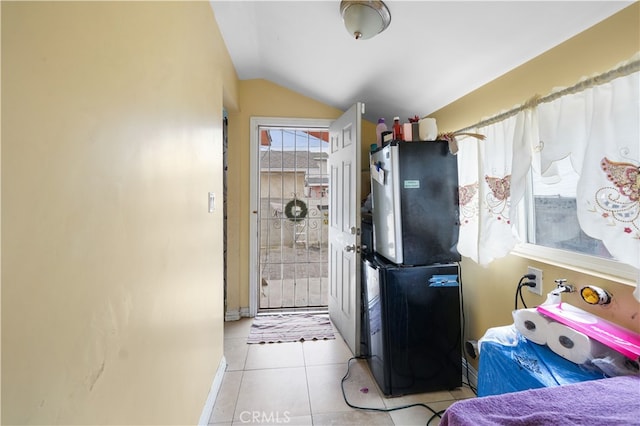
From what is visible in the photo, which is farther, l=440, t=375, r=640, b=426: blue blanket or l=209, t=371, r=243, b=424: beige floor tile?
l=209, t=371, r=243, b=424: beige floor tile

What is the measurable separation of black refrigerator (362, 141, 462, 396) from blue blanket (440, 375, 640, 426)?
95cm

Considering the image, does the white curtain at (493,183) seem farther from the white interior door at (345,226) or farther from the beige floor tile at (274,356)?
the beige floor tile at (274,356)

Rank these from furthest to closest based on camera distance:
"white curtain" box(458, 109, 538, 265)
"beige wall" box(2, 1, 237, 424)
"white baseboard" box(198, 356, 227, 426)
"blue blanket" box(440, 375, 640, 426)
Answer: "white baseboard" box(198, 356, 227, 426) → "white curtain" box(458, 109, 538, 265) → "blue blanket" box(440, 375, 640, 426) → "beige wall" box(2, 1, 237, 424)

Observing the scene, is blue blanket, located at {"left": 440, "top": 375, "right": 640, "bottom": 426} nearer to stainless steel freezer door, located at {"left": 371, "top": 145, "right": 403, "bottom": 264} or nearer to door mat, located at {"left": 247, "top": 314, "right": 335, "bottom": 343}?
stainless steel freezer door, located at {"left": 371, "top": 145, "right": 403, "bottom": 264}

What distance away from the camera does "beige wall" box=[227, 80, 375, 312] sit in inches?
111

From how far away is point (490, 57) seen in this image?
151 centimetres

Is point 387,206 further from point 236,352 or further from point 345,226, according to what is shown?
point 236,352

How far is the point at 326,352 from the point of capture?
223 cm

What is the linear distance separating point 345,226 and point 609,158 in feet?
5.23

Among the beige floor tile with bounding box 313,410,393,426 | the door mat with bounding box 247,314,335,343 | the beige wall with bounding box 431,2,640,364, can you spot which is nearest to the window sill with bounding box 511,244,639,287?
the beige wall with bounding box 431,2,640,364

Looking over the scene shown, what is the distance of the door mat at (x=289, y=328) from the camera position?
245 centimetres

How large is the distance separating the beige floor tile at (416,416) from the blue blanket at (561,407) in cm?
101

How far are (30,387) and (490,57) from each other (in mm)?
2152

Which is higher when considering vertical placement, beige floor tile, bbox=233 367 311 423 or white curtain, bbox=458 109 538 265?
white curtain, bbox=458 109 538 265
